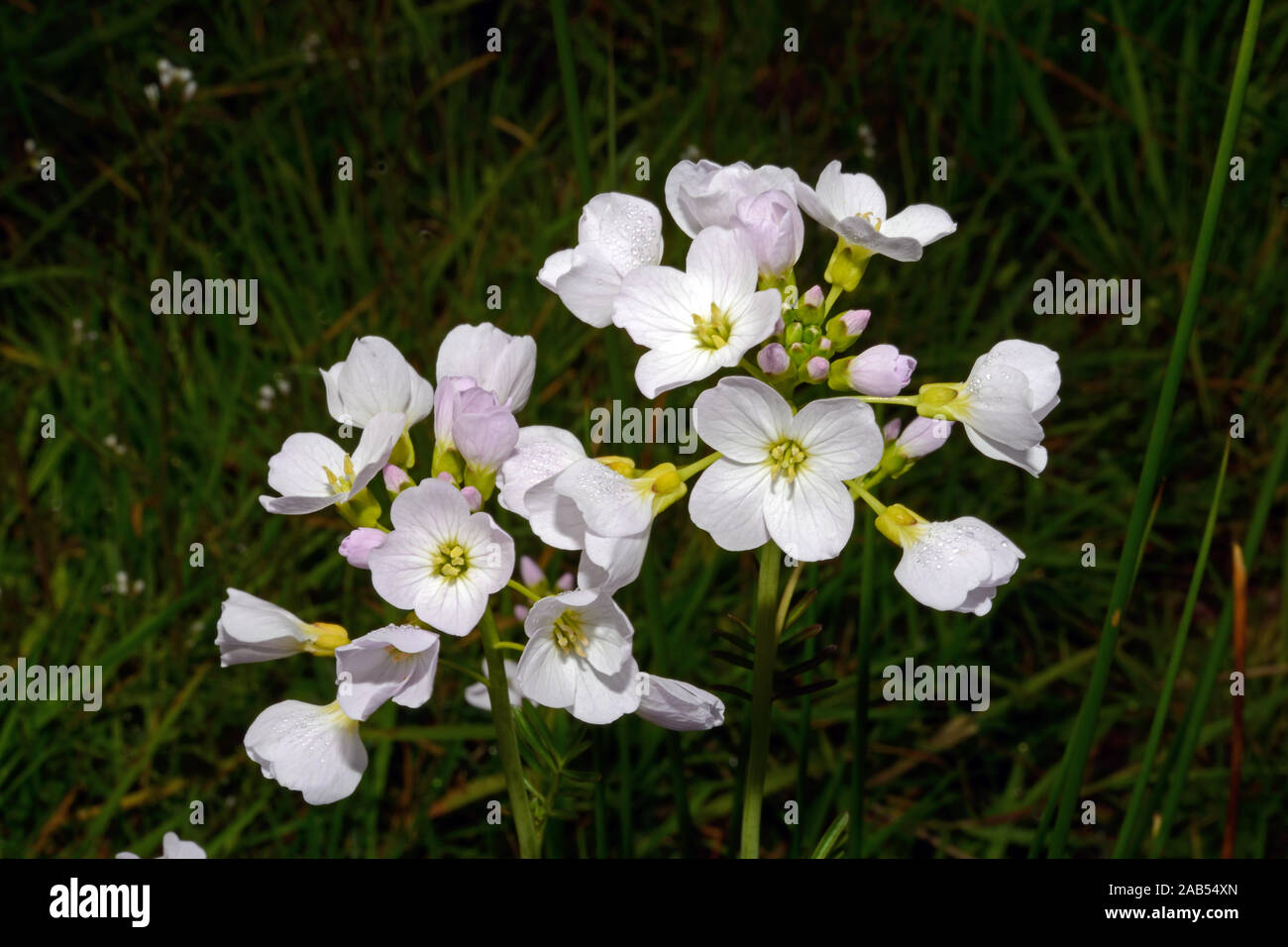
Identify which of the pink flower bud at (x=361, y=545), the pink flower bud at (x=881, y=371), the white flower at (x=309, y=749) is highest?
the pink flower bud at (x=881, y=371)

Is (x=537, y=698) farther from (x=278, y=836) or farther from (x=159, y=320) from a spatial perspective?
(x=159, y=320)

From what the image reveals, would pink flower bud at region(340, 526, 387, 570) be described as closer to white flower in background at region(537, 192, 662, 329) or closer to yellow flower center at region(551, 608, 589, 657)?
yellow flower center at region(551, 608, 589, 657)

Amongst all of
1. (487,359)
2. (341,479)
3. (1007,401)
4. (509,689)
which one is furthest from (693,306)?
(509,689)

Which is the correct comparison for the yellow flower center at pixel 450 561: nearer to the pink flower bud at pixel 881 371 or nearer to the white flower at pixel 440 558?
the white flower at pixel 440 558

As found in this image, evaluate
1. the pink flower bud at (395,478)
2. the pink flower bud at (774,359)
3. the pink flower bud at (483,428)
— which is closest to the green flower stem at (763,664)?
the pink flower bud at (774,359)

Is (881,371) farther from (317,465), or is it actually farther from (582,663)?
(317,465)

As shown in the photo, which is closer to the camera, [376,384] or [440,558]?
[440,558]
